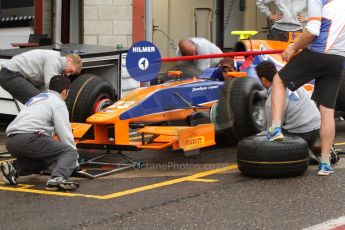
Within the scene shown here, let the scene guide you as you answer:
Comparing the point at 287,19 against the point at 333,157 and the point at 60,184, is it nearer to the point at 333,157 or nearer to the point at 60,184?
the point at 333,157

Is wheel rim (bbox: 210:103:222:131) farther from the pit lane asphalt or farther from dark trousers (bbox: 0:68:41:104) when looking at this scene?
dark trousers (bbox: 0:68:41:104)

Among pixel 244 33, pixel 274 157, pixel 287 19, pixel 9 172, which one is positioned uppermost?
pixel 287 19

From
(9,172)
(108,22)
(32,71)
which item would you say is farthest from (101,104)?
(108,22)

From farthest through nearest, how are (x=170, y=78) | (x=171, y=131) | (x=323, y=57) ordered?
(x=170, y=78) < (x=171, y=131) < (x=323, y=57)

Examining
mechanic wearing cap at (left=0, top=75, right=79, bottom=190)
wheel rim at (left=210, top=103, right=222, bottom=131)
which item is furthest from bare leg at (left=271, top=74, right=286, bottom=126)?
mechanic wearing cap at (left=0, top=75, right=79, bottom=190)

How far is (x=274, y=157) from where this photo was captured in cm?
716

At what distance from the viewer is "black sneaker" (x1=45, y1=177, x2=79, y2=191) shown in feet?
22.7

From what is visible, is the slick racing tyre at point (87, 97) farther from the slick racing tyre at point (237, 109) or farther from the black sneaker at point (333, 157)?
the black sneaker at point (333, 157)

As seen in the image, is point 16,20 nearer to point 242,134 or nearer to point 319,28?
point 242,134

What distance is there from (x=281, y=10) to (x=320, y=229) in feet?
21.3

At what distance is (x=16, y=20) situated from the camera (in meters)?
14.8

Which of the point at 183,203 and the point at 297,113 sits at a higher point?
the point at 297,113

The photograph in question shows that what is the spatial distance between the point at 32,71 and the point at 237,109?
2.40 metres

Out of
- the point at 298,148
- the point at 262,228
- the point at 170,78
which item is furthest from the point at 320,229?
the point at 170,78
